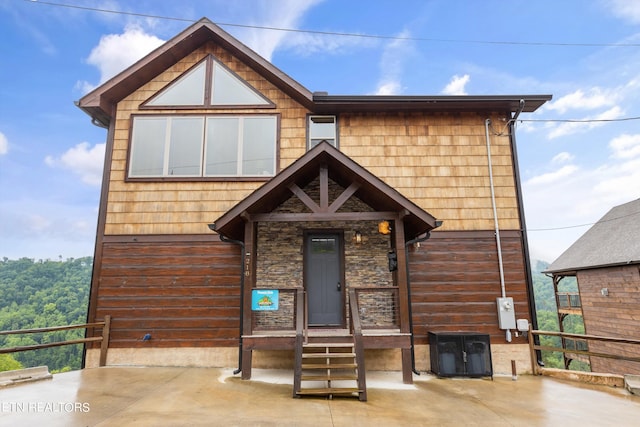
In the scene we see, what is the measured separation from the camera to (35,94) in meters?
34.4

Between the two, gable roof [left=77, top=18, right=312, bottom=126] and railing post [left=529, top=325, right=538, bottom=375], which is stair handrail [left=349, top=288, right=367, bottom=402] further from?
gable roof [left=77, top=18, right=312, bottom=126]

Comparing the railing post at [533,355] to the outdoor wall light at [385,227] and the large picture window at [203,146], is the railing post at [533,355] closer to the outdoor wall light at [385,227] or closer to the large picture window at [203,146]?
the outdoor wall light at [385,227]

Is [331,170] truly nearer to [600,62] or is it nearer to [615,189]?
[600,62]

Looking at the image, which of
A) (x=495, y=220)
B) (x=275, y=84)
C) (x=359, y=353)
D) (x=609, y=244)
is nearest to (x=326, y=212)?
(x=359, y=353)

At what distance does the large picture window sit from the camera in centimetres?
736

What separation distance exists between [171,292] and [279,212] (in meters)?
2.82

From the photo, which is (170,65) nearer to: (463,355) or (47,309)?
(463,355)

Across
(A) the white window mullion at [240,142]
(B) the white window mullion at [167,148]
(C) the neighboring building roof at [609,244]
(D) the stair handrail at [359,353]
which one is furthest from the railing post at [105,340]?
(C) the neighboring building roof at [609,244]

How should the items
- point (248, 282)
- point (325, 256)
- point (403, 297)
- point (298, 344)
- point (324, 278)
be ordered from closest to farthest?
point (298, 344) < point (403, 297) < point (248, 282) < point (324, 278) < point (325, 256)

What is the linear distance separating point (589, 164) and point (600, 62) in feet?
102

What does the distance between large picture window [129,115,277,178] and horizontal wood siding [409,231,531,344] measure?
4049 mm

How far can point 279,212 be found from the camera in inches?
282

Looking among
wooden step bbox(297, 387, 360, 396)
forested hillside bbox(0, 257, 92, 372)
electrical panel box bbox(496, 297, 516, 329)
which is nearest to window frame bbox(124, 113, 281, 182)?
wooden step bbox(297, 387, 360, 396)

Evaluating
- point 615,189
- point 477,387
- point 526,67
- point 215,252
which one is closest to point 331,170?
point 215,252
